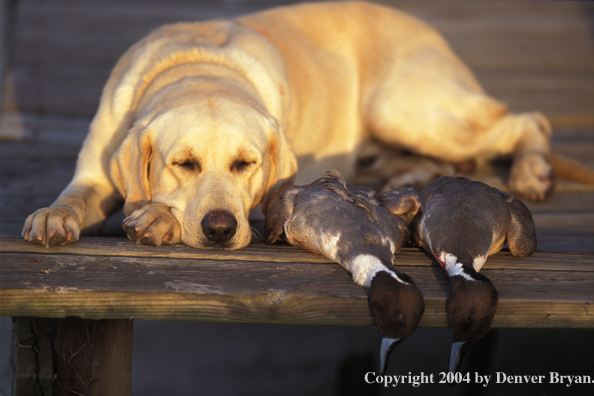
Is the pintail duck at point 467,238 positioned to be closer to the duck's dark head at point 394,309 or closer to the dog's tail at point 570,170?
the duck's dark head at point 394,309

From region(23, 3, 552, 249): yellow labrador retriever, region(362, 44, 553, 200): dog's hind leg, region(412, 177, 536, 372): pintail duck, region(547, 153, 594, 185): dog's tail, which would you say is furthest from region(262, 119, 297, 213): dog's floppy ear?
region(547, 153, 594, 185): dog's tail

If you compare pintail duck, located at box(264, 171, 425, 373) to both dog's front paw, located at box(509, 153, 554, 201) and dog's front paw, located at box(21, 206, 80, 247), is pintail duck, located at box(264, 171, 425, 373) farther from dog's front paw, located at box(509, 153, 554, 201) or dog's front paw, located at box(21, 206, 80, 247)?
dog's front paw, located at box(509, 153, 554, 201)

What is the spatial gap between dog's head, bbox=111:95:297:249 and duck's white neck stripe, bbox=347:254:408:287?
17.8 inches

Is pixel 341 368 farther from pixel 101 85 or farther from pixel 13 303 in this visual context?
pixel 101 85

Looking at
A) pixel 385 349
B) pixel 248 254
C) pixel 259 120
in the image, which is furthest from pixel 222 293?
pixel 259 120

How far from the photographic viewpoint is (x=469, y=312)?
4.92 feet

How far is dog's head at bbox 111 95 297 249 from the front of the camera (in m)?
1.99

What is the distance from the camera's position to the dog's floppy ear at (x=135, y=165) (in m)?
2.18

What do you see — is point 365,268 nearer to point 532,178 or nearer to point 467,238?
point 467,238

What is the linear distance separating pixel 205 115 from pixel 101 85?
313 cm

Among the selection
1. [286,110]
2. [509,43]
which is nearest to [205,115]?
[286,110]

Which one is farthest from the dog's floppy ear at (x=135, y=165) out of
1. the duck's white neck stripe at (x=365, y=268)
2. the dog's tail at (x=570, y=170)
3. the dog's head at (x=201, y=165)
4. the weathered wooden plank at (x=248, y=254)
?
the dog's tail at (x=570, y=170)

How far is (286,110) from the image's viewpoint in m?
2.81

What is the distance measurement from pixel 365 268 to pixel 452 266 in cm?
24
